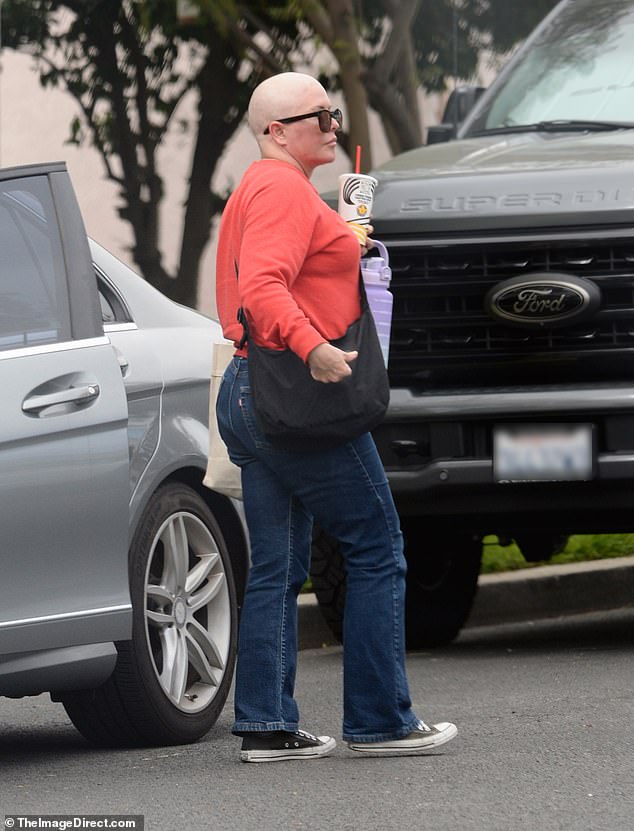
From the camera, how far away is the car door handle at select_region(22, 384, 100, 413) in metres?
4.88

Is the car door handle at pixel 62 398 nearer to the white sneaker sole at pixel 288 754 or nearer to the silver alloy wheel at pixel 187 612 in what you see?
the silver alloy wheel at pixel 187 612

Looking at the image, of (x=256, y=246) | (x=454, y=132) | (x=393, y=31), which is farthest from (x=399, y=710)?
(x=393, y=31)

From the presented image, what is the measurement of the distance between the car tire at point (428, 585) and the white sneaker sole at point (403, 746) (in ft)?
7.45

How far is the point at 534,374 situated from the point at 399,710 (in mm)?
1973

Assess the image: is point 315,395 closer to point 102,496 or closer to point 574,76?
point 102,496

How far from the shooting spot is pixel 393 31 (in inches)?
442

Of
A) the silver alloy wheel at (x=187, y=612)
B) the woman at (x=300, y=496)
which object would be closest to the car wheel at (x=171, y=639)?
the silver alloy wheel at (x=187, y=612)

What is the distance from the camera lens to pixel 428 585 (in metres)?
7.88

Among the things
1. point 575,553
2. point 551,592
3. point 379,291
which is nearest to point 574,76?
point 551,592

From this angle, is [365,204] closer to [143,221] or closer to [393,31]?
[393,31]

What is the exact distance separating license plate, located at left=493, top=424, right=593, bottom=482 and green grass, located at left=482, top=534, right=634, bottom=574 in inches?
114

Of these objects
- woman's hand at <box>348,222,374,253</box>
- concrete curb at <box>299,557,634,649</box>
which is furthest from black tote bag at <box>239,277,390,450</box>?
concrete curb at <box>299,557,634,649</box>

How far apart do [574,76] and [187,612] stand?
3.59 metres

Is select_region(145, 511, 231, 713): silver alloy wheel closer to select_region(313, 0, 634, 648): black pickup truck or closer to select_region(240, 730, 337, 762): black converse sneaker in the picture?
select_region(240, 730, 337, 762): black converse sneaker
